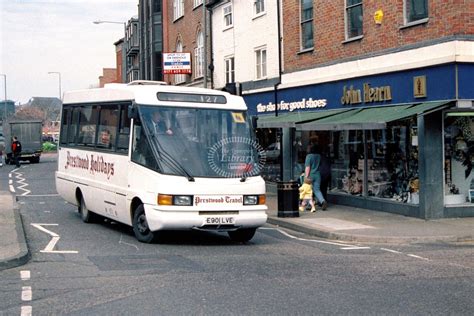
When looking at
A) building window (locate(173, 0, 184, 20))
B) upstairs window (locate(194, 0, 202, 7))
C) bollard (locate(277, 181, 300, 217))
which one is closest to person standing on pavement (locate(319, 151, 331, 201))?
bollard (locate(277, 181, 300, 217))

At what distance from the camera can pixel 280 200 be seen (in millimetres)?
16875

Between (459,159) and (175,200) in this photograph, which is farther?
(459,159)

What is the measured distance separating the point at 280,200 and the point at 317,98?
195 inches

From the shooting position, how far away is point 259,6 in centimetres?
2605

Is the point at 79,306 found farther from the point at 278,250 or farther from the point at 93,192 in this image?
the point at 93,192

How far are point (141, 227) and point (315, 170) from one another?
280 inches

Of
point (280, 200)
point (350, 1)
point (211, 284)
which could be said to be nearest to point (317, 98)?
point (350, 1)

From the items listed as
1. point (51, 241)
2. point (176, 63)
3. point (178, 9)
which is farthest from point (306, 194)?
point (178, 9)

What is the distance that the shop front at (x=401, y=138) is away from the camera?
1564cm

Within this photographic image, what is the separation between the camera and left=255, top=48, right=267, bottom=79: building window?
25.5 meters

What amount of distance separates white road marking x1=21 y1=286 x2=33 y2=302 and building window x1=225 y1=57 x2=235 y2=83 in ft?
68.9

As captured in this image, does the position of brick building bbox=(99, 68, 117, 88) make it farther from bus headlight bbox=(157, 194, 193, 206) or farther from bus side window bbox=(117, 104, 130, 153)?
bus headlight bbox=(157, 194, 193, 206)

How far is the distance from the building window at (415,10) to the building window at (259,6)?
9298 millimetres

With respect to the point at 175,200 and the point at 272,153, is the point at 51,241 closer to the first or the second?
the point at 175,200
